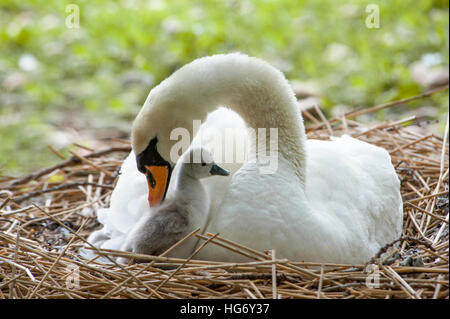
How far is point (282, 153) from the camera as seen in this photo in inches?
119

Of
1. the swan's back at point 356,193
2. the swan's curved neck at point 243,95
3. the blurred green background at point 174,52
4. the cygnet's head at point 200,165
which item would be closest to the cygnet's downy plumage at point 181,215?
the cygnet's head at point 200,165

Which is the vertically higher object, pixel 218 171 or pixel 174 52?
pixel 174 52

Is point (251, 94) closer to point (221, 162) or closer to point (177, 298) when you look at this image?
point (221, 162)

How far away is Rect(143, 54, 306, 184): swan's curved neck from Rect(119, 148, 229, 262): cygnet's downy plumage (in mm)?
204

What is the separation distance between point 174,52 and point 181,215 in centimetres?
494

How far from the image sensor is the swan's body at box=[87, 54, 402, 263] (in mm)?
2682

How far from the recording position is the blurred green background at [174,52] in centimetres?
661

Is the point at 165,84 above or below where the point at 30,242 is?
above

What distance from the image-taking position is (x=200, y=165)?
2.82 m

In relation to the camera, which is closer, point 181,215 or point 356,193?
point 181,215

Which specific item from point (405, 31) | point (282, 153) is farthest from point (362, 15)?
point (282, 153)

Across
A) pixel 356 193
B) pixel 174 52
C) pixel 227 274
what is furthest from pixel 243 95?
pixel 174 52

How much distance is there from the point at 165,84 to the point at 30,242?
1084 millimetres

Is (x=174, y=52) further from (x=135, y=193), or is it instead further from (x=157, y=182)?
(x=157, y=182)
